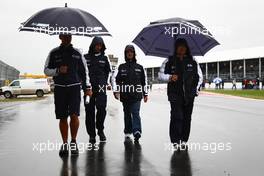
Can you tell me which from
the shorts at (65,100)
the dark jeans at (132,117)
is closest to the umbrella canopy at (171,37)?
the dark jeans at (132,117)

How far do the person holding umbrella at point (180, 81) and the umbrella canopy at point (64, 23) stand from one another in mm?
1079

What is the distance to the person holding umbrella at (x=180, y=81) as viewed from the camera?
6.62m

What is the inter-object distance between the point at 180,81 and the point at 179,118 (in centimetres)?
56

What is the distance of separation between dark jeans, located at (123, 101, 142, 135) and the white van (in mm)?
29651

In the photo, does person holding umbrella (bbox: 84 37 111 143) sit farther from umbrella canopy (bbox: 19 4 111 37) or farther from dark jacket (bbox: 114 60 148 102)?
umbrella canopy (bbox: 19 4 111 37)

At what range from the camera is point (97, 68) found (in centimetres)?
731

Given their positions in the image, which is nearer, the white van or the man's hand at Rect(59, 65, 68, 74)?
the man's hand at Rect(59, 65, 68, 74)

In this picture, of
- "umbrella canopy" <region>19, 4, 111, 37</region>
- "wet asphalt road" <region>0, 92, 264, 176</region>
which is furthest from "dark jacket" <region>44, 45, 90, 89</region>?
"wet asphalt road" <region>0, 92, 264, 176</region>

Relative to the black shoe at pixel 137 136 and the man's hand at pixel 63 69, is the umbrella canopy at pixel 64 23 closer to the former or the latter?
the man's hand at pixel 63 69

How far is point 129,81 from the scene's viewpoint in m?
7.51

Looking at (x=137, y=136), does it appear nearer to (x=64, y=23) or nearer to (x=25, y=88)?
(x=64, y=23)

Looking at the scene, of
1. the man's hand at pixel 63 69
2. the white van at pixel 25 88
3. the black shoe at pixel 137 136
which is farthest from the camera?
the white van at pixel 25 88

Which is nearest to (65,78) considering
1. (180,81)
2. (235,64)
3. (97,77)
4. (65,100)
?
(65,100)

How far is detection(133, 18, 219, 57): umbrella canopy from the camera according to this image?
6.69 meters
